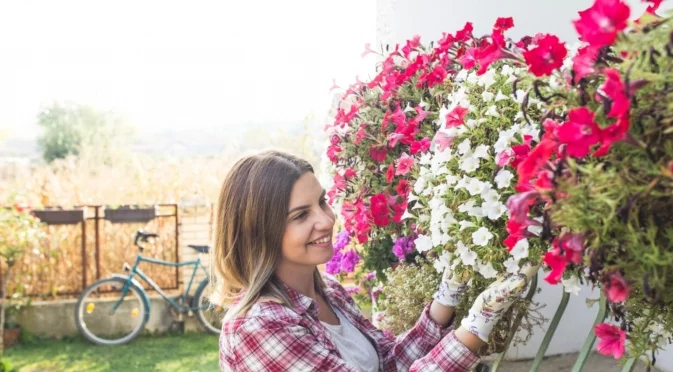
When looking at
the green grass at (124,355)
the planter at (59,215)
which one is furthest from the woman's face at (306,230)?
the planter at (59,215)

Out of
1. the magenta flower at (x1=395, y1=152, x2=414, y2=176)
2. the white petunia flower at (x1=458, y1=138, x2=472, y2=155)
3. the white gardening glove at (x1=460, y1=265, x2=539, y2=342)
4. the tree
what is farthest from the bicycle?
the tree

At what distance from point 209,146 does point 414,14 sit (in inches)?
507

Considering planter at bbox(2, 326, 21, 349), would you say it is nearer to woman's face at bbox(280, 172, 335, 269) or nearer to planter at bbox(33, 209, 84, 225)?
planter at bbox(33, 209, 84, 225)

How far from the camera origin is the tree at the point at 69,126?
49.9 feet

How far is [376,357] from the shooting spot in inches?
71.8

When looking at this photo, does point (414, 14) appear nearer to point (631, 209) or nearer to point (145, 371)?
point (631, 209)

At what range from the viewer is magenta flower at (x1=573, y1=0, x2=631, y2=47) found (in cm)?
79

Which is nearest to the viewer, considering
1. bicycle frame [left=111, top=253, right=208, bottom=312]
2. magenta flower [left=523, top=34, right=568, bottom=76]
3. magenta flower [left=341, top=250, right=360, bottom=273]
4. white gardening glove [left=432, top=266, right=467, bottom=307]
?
magenta flower [left=523, top=34, right=568, bottom=76]

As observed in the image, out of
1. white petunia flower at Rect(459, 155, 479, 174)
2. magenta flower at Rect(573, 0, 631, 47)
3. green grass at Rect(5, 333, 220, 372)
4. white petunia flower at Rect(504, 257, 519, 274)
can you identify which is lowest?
green grass at Rect(5, 333, 220, 372)

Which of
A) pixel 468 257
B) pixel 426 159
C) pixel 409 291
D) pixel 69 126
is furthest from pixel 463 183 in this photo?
pixel 69 126

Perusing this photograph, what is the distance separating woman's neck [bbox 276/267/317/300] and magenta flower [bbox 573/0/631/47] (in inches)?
41.7

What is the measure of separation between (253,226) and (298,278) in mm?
199

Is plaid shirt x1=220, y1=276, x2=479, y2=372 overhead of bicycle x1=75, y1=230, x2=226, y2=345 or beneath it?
overhead

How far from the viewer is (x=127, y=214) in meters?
5.50
